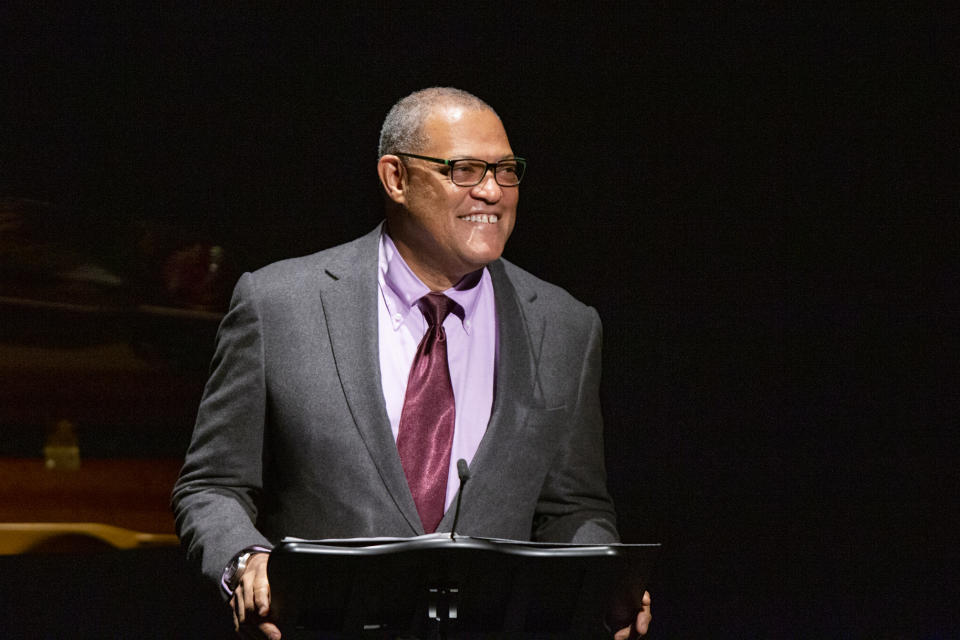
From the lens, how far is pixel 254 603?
1503mm

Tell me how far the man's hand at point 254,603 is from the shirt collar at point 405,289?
58 cm

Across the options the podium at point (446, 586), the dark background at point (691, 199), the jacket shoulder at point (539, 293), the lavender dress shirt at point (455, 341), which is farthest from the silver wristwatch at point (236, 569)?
the dark background at point (691, 199)

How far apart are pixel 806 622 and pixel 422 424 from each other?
1412 millimetres

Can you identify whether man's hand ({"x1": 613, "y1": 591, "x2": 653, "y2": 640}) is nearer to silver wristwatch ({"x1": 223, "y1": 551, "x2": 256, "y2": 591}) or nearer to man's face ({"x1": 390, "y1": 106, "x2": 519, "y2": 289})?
silver wristwatch ({"x1": 223, "y1": 551, "x2": 256, "y2": 591})

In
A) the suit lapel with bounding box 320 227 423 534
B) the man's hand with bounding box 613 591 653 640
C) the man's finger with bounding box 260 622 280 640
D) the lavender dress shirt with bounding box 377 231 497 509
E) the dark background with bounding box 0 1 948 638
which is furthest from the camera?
the dark background with bounding box 0 1 948 638

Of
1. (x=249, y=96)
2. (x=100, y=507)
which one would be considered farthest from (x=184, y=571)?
(x=249, y=96)

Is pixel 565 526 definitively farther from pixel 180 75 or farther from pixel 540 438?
pixel 180 75

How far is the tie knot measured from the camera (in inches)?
79.3

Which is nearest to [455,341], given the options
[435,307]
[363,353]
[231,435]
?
[435,307]

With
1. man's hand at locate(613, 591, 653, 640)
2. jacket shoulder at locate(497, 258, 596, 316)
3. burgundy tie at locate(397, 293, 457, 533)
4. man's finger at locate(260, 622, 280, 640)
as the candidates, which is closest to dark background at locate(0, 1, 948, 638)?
jacket shoulder at locate(497, 258, 596, 316)

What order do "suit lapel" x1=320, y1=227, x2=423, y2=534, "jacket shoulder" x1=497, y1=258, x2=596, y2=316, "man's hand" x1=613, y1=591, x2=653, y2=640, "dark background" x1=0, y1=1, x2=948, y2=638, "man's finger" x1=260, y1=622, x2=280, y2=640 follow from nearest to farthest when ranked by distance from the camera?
1. "man's finger" x1=260, y1=622, x2=280, y2=640
2. "man's hand" x1=613, y1=591, x2=653, y2=640
3. "suit lapel" x1=320, y1=227, x2=423, y2=534
4. "jacket shoulder" x1=497, y1=258, x2=596, y2=316
5. "dark background" x1=0, y1=1, x2=948, y2=638

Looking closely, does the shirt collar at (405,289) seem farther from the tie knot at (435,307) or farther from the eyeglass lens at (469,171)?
the eyeglass lens at (469,171)

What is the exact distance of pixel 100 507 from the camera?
3240mm

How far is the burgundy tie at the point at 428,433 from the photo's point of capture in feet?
6.26
